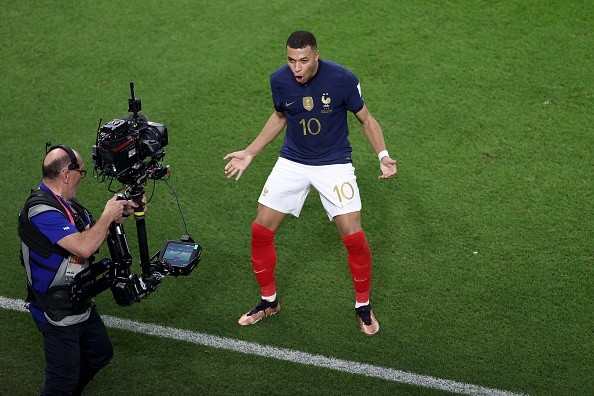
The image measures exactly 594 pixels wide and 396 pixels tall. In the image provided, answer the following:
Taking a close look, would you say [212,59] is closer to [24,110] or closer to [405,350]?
[24,110]

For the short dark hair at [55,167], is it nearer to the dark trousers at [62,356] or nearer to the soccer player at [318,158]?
the dark trousers at [62,356]

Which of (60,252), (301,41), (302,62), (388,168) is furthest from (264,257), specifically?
(60,252)

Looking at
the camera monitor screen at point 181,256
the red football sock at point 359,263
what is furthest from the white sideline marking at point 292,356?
the camera monitor screen at point 181,256

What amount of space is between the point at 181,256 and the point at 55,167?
1.17 metres

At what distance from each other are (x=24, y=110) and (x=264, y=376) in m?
4.53

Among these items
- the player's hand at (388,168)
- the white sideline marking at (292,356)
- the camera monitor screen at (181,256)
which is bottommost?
the white sideline marking at (292,356)

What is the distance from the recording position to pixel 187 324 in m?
8.37

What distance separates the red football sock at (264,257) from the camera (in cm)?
816

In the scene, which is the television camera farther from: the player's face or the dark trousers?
the player's face

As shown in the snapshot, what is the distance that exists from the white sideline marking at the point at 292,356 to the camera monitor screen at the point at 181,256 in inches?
35.4

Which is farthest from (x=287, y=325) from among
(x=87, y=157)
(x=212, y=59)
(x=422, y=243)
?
(x=212, y=59)

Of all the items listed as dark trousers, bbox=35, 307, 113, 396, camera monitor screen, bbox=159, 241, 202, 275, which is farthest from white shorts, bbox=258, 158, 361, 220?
dark trousers, bbox=35, 307, 113, 396

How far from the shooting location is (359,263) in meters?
8.12

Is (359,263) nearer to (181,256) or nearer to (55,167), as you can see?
(181,256)
